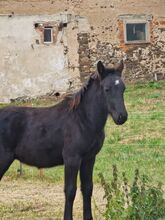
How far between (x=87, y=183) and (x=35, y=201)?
1830 millimetres

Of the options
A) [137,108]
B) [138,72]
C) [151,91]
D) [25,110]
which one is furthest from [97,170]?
[138,72]

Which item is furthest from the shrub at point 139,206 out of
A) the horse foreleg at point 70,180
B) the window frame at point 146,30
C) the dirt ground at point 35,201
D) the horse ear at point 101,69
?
the window frame at point 146,30

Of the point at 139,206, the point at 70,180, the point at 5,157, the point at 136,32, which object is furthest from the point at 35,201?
the point at 136,32

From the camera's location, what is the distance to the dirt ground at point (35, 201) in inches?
334

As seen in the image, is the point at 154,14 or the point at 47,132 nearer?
the point at 47,132

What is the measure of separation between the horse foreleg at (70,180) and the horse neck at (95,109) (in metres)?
0.48

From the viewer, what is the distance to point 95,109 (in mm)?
7570

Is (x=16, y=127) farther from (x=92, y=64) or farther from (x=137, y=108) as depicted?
(x=92, y=64)

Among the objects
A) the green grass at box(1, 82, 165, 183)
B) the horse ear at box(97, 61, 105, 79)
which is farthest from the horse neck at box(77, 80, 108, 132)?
the green grass at box(1, 82, 165, 183)

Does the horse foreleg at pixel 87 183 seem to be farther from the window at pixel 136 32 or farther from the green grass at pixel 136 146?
the window at pixel 136 32

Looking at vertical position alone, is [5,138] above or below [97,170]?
above

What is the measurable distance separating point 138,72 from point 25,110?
51.5 feet

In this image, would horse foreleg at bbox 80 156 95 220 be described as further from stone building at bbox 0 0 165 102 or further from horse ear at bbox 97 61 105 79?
stone building at bbox 0 0 165 102

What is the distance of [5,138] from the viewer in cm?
785
